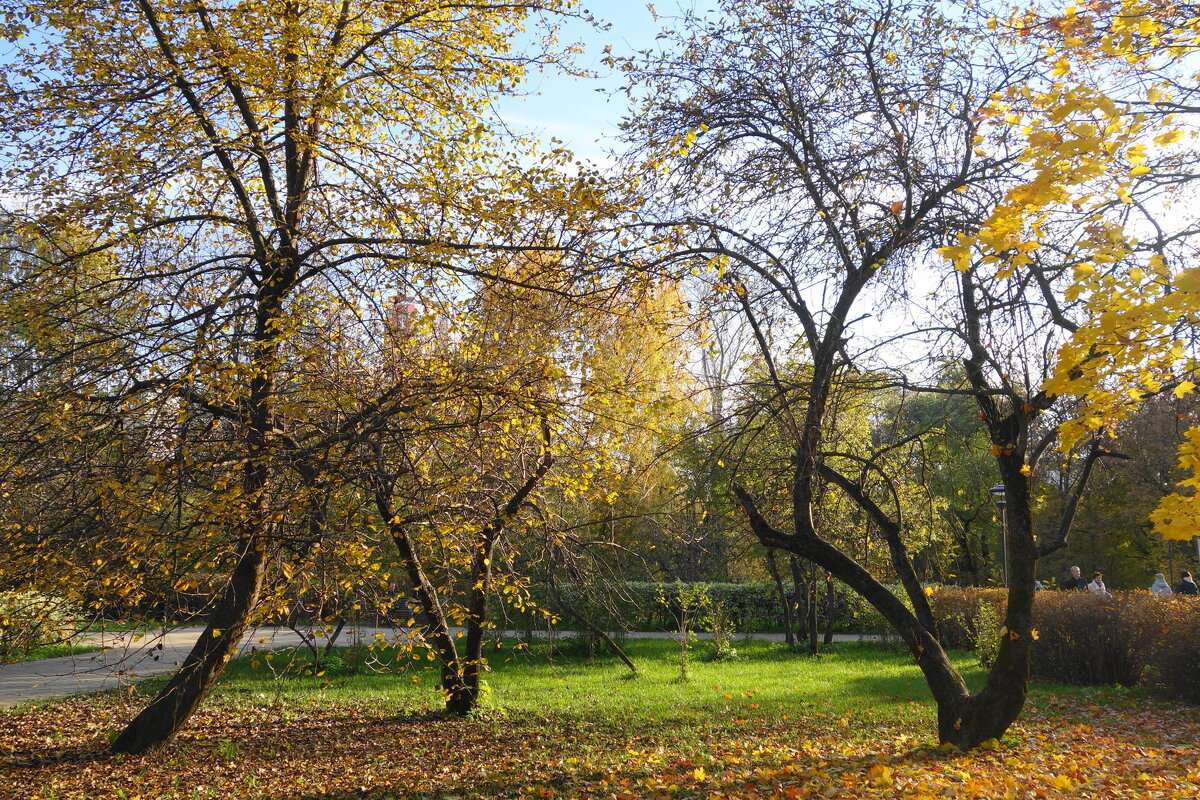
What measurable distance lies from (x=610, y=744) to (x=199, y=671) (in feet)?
12.7

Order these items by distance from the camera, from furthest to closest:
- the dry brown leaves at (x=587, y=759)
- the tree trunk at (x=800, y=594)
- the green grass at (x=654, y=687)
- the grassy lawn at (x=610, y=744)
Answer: the tree trunk at (x=800, y=594)
the green grass at (x=654, y=687)
the grassy lawn at (x=610, y=744)
the dry brown leaves at (x=587, y=759)

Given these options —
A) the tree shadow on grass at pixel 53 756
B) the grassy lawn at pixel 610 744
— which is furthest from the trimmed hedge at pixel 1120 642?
the tree shadow on grass at pixel 53 756

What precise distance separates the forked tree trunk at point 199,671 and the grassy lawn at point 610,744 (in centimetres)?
26

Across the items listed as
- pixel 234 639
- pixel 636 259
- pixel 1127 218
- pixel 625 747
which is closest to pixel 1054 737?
pixel 625 747

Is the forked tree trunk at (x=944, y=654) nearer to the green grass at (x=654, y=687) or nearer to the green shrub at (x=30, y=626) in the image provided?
the green grass at (x=654, y=687)

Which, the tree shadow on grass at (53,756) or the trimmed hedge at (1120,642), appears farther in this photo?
the trimmed hedge at (1120,642)

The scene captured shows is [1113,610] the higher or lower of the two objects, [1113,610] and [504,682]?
the higher

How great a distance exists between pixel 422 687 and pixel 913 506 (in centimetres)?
930

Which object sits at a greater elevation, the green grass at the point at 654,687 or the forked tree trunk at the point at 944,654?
the forked tree trunk at the point at 944,654

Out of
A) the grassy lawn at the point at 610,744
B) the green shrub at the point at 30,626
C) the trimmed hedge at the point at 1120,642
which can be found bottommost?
the grassy lawn at the point at 610,744

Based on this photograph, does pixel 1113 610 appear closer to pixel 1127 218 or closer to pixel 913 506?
pixel 913 506

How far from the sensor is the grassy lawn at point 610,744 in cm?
537

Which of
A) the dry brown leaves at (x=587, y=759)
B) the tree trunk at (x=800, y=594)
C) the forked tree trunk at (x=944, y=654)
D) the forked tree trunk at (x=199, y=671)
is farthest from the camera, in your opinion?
the tree trunk at (x=800, y=594)

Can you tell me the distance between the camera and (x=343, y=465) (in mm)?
5414
